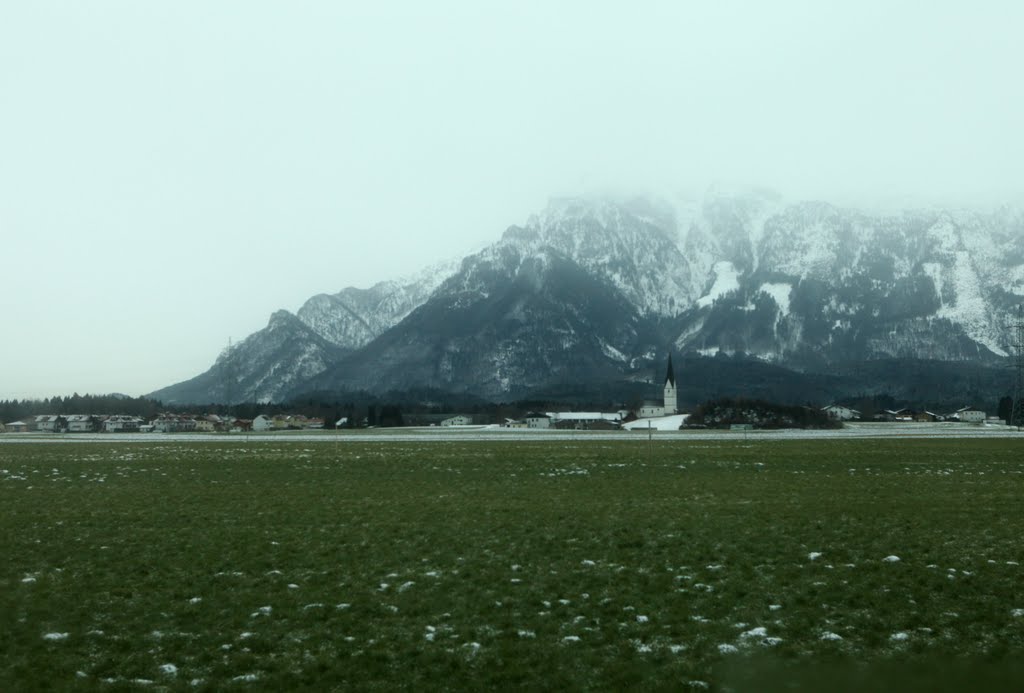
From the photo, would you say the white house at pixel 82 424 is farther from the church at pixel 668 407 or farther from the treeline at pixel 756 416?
the treeline at pixel 756 416

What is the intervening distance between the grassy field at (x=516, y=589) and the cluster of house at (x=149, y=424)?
137994mm

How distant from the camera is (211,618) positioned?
1170cm

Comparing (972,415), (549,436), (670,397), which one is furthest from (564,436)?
(972,415)

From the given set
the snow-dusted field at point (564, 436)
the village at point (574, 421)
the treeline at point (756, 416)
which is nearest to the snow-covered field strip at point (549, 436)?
the snow-dusted field at point (564, 436)

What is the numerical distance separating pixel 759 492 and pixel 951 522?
7.60 m

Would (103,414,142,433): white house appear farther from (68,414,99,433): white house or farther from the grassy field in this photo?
the grassy field

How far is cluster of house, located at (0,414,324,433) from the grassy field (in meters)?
138

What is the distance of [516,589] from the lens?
43.5ft

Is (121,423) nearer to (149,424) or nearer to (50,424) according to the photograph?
(149,424)

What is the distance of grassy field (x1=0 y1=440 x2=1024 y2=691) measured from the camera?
9.48 metres

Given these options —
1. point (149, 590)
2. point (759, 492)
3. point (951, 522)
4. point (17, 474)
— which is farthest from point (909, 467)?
point (17, 474)

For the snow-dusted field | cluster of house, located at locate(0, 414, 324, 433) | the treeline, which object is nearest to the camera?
the snow-dusted field

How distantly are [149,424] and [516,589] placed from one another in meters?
179

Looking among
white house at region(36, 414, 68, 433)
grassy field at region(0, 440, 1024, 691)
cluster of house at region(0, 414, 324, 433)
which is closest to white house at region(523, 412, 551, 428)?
cluster of house at region(0, 414, 324, 433)
